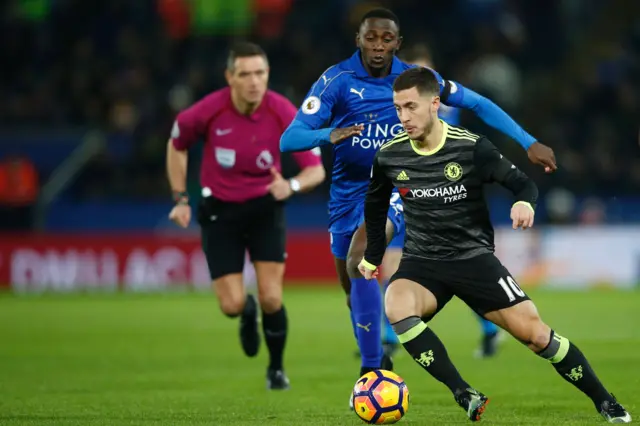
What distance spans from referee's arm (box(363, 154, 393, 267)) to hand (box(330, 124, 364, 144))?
313mm

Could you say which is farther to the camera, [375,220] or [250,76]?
[250,76]

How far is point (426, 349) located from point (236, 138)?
3.46 m

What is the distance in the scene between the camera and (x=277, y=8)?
23656mm

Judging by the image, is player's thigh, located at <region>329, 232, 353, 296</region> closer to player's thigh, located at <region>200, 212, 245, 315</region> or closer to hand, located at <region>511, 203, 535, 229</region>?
player's thigh, located at <region>200, 212, 245, 315</region>

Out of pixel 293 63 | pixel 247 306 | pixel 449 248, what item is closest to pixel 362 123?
pixel 449 248

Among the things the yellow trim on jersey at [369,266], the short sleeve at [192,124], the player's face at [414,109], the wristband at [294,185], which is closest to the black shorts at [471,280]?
the yellow trim on jersey at [369,266]

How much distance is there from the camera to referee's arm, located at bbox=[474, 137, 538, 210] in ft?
21.8

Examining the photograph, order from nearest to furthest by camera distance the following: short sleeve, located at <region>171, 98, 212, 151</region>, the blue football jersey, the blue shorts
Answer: the blue football jersey → the blue shorts → short sleeve, located at <region>171, 98, 212, 151</region>

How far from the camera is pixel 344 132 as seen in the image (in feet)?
23.3

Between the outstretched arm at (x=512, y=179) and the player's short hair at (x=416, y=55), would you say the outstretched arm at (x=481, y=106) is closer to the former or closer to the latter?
the outstretched arm at (x=512, y=179)

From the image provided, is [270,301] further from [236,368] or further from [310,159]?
[236,368]

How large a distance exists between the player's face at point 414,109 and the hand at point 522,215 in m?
0.76

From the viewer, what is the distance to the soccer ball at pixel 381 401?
6910mm

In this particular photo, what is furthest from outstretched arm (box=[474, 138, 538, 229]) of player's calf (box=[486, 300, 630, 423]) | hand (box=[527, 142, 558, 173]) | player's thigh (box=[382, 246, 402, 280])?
player's thigh (box=[382, 246, 402, 280])
